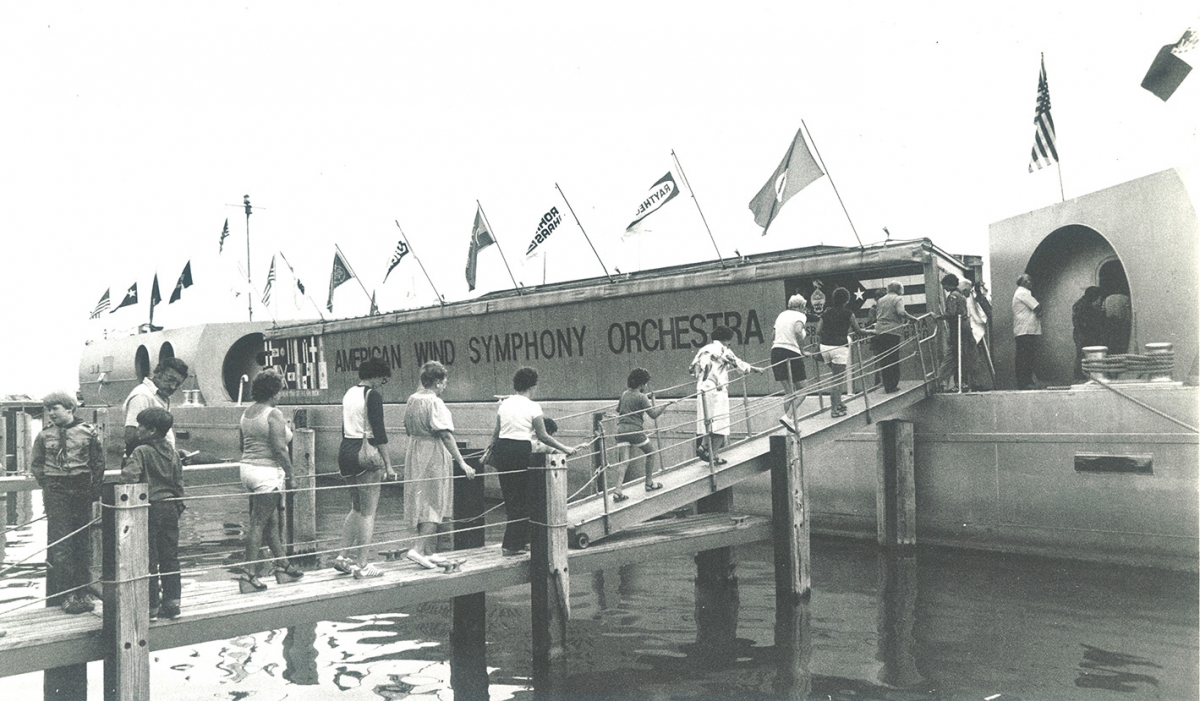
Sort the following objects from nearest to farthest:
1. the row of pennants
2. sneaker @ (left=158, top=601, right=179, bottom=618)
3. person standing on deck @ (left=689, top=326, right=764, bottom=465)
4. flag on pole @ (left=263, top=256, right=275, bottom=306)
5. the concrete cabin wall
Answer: sneaker @ (left=158, top=601, right=179, bottom=618), the row of pennants, person standing on deck @ (left=689, top=326, right=764, bottom=465), the concrete cabin wall, flag on pole @ (left=263, top=256, right=275, bottom=306)

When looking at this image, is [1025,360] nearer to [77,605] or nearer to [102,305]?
[77,605]

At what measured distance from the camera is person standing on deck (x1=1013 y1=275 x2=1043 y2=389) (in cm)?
1378

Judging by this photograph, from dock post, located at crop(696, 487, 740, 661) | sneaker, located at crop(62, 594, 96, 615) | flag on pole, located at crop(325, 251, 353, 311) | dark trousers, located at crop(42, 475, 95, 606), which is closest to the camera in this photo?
sneaker, located at crop(62, 594, 96, 615)

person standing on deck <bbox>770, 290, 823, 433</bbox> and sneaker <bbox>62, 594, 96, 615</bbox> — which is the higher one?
person standing on deck <bbox>770, 290, 823, 433</bbox>

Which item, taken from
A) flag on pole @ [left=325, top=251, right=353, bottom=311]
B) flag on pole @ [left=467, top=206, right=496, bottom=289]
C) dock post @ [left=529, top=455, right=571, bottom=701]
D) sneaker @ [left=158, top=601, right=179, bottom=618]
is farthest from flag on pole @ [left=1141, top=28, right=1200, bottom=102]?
flag on pole @ [left=325, top=251, right=353, bottom=311]

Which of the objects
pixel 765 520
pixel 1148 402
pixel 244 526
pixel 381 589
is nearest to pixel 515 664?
pixel 381 589

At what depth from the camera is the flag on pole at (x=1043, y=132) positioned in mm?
14164

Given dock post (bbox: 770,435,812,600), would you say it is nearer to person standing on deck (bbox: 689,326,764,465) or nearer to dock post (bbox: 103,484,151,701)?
person standing on deck (bbox: 689,326,764,465)

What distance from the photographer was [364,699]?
24.8ft

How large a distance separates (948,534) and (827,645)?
484cm

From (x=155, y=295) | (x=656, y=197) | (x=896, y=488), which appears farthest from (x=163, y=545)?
(x=155, y=295)

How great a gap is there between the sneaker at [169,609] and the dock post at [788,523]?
19.8 feet

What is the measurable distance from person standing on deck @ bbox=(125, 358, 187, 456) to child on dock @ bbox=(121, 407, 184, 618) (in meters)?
0.51

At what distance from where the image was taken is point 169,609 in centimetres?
636
